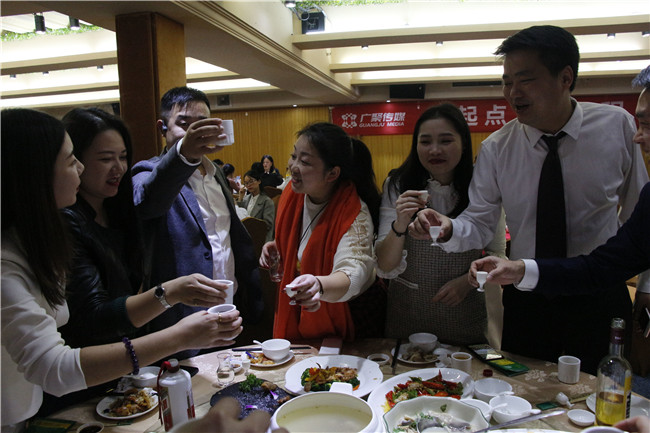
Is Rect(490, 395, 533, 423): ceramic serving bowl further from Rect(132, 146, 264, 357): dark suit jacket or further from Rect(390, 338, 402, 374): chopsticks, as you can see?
Rect(132, 146, 264, 357): dark suit jacket

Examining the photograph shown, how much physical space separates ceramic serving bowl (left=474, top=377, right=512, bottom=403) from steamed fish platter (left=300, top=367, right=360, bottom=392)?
14.4 inches

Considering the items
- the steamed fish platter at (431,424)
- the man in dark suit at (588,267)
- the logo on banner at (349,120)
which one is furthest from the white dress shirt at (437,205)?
the logo on banner at (349,120)

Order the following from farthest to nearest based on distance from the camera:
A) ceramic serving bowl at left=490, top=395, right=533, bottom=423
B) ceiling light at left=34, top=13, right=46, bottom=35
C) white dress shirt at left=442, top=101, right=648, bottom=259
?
ceiling light at left=34, top=13, right=46, bottom=35 < white dress shirt at left=442, top=101, right=648, bottom=259 < ceramic serving bowl at left=490, top=395, right=533, bottom=423

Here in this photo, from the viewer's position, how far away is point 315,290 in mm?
1565

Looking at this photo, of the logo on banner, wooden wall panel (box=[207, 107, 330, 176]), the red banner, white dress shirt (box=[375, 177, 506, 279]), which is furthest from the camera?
wooden wall panel (box=[207, 107, 330, 176])

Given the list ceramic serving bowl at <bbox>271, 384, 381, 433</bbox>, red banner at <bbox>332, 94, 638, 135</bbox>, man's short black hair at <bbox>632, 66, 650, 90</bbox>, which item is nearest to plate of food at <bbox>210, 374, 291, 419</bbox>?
ceramic serving bowl at <bbox>271, 384, 381, 433</bbox>

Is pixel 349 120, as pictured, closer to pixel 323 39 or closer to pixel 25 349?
pixel 323 39

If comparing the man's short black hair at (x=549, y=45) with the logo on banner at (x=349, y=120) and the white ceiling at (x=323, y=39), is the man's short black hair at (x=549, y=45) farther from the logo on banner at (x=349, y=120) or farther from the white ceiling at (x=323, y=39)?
the logo on banner at (x=349, y=120)

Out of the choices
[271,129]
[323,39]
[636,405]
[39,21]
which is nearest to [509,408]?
[636,405]

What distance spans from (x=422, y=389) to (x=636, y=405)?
0.58m

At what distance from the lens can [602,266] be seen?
1.56 m

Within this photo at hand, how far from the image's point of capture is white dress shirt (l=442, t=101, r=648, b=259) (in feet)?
5.72

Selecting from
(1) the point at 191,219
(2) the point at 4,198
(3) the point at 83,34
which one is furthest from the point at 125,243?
(3) the point at 83,34

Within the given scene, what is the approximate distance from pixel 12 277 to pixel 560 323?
188 cm
